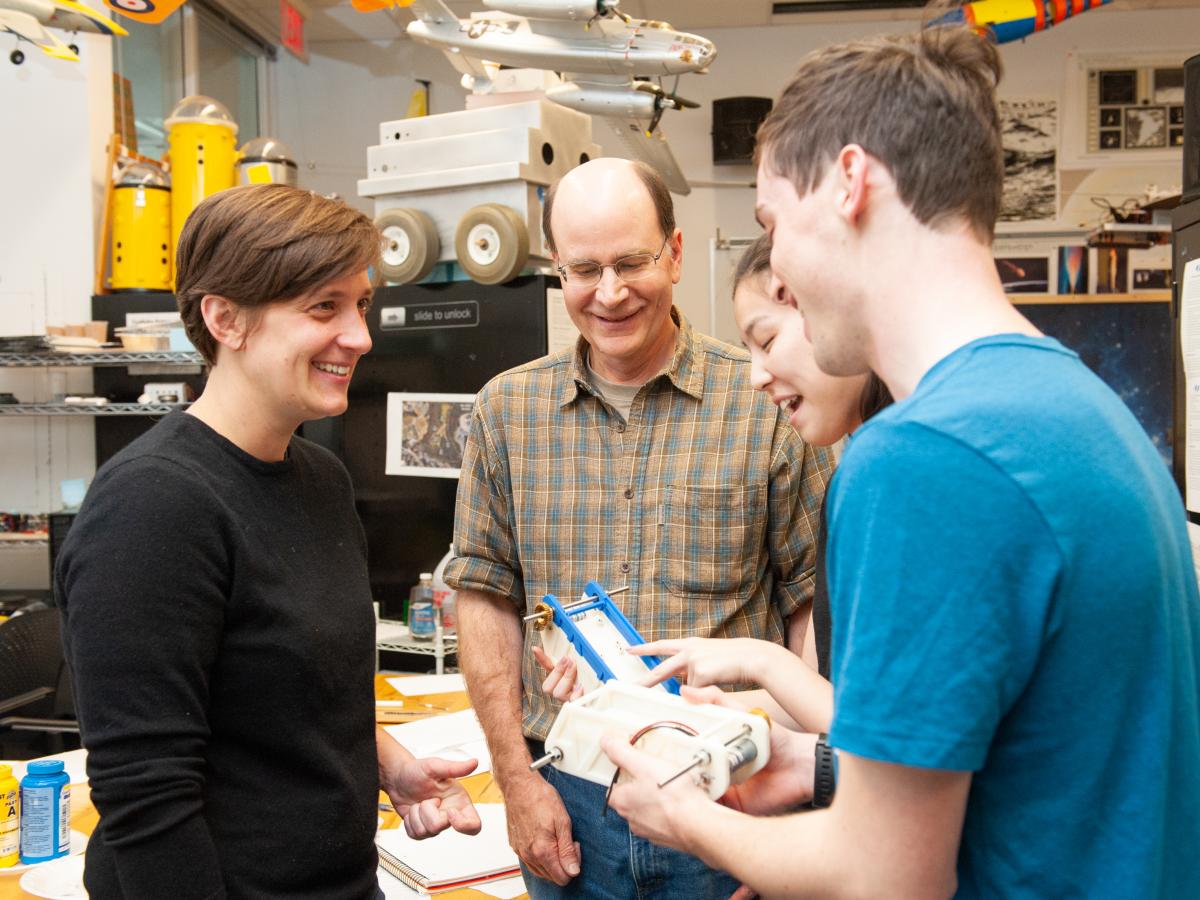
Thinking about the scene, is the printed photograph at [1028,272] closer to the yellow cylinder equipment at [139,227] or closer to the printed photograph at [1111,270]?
the printed photograph at [1111,270]

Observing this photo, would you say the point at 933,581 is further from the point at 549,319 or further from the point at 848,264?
the point at 549,319

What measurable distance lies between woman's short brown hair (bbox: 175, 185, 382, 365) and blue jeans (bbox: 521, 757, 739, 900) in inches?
32.6

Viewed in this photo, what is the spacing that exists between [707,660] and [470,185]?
81.8 inches

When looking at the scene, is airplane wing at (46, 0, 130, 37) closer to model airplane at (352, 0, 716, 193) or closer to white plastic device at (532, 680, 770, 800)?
model airplane at (352, 0, 716, 193)

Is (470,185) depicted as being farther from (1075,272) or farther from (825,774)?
(1075,272)

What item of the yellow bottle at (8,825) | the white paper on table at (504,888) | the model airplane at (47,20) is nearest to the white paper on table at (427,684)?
the white paper on table at (504,888)

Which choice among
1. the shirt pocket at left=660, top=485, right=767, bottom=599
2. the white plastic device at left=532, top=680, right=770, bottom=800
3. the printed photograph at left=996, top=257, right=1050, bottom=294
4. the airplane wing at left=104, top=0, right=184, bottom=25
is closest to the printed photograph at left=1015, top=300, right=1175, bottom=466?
the printed photograph at left=996, top=257, right=1050, bottom=294

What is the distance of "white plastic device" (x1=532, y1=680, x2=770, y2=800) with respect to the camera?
0.96m

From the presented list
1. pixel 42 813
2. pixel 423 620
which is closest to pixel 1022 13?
pixel 423 620

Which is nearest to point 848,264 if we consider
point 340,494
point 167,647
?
point 167,647

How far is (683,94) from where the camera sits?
6133 millimetres

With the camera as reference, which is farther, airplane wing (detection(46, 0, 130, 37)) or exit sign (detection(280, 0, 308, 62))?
exit sign (detection(280, 0, 308, 62))

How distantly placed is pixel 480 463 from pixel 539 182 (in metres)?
1.45

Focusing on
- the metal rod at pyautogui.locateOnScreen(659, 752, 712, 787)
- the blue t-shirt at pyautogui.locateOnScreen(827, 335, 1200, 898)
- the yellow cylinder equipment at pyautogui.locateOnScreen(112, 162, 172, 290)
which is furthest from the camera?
the yellow cylinder equipment at pyautogui.locateOnScreen(112, 162, 172, 290)
